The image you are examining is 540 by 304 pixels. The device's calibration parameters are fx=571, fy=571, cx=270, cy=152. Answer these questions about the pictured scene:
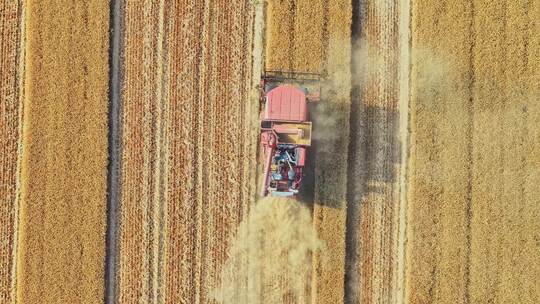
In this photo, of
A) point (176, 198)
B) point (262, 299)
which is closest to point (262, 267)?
point (262, 299)

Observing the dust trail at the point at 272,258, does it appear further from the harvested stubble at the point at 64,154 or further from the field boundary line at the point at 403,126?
the harvested stubble at the point at 64,154

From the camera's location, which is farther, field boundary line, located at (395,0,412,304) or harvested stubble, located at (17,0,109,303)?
field boundary line, located at (395,0,412,304)

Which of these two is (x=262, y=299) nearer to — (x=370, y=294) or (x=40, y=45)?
(x=370, y=294)

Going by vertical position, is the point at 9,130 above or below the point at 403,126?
below

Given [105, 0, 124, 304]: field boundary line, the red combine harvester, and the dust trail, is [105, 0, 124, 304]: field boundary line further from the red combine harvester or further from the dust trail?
the red combine harvester

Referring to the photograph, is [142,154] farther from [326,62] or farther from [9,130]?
[326,62]

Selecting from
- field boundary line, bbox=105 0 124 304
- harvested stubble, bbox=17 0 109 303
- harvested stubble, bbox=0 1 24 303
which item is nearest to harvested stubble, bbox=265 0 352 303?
field boundary line, bbox=105 0 124 304

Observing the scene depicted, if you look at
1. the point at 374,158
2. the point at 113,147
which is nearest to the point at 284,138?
the point at 374,158

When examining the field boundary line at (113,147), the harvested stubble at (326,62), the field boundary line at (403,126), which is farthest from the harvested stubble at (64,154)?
the field boundary line at (403,126)
